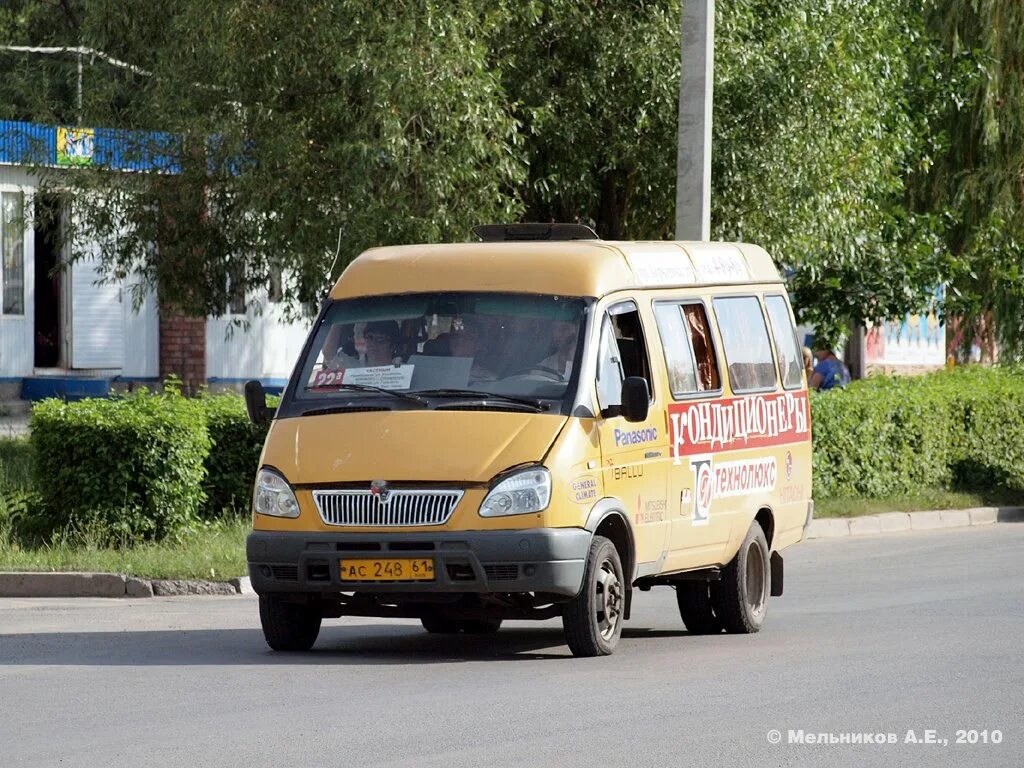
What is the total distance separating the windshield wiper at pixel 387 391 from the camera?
420 inches

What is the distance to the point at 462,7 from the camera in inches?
719

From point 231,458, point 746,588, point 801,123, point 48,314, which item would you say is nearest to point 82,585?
point 231,458

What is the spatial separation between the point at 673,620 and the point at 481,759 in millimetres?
6083

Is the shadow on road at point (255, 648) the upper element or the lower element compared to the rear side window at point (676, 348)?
lower

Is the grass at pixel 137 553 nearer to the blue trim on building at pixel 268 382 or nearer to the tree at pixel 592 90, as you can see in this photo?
the tree at pixel 592 90

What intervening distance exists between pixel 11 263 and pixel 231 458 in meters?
14.9

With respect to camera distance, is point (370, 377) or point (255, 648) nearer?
point (370, 377)

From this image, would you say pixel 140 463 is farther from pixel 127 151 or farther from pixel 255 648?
pixel 127 151

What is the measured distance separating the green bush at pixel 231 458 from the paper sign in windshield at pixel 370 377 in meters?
5.46

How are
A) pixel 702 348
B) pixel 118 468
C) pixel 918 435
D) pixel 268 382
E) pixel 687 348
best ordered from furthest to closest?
pixel 268 382 → pixel 918 435 → pixel 118 468 → pixel 702 348 → pixel 687 348

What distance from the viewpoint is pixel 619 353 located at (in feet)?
36.9

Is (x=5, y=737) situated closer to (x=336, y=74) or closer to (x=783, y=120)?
(x=336, y=74)

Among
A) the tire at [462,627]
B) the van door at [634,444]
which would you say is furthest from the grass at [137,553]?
the van door at [634,444]

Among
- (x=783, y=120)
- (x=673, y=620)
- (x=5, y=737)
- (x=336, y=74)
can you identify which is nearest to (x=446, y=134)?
(x=336, y=74)
